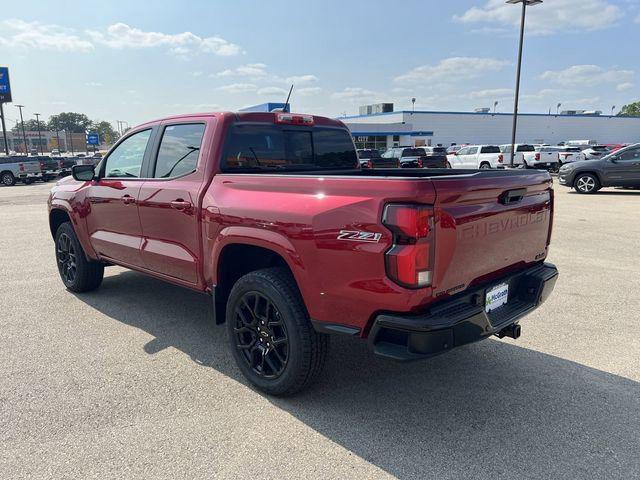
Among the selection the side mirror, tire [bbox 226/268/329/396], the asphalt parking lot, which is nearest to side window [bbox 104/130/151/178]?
the side mirror

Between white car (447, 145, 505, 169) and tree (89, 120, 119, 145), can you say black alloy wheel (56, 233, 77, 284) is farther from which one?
tree (89, 120, 119, 145)

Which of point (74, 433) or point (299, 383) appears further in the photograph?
point (299, 383)

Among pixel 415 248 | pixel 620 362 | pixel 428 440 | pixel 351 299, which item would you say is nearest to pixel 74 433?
pixel 351 299

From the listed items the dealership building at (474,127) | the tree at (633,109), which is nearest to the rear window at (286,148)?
the dealership building at (474,127)

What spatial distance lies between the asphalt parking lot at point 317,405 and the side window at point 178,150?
1.51 metres

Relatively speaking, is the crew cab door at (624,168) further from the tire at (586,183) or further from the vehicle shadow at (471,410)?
the vehicle shadow at (471,410)

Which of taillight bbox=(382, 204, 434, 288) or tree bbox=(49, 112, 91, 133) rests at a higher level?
tree bbox=(49, 112, 91, 133)

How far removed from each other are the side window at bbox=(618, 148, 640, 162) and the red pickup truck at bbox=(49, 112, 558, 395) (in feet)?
46.9

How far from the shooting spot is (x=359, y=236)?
2.53m

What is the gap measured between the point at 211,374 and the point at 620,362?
317 cm

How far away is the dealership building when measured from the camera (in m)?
56.4

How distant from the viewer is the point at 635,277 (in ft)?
19.5

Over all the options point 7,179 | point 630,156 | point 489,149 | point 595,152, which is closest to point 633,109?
point 595,152

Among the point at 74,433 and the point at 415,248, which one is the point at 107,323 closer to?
the point at 74,433
